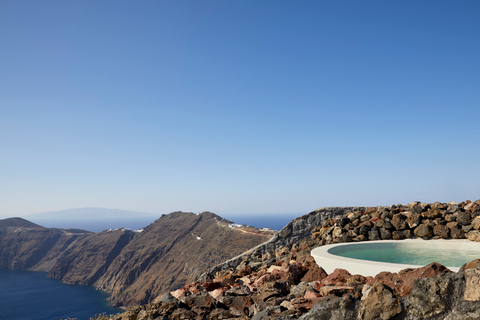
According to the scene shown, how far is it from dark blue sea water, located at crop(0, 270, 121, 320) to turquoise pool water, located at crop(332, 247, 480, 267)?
114 feet

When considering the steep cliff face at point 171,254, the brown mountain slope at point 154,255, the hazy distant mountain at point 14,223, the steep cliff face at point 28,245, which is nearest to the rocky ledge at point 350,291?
the brown mountain slope at point 154,255

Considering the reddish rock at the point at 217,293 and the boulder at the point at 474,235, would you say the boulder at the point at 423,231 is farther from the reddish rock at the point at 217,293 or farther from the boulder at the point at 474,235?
the reddish rock at the point at 217,293

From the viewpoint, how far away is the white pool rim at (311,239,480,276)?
17.5 feet

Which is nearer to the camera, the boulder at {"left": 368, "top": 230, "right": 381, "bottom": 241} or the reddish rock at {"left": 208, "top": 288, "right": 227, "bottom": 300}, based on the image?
the reddish rock at {"left": 208, "top": 288, "right": 227, "bottom": 300}

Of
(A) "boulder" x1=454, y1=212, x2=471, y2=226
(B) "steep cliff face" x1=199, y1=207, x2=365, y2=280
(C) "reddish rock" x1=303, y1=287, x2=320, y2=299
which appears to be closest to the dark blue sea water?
(B) "steep cliff face" x1=199, y1=207, x2=365, y2=280

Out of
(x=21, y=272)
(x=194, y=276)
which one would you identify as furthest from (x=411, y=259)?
(x=21, y=272)

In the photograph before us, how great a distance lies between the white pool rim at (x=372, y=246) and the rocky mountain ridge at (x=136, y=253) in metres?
25.0

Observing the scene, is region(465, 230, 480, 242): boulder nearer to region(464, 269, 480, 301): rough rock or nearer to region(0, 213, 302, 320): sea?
region(464, 269, 480, 301): rough rock

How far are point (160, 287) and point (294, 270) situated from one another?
35.4 m

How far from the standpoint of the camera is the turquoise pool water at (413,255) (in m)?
7.73

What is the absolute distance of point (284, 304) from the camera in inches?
161

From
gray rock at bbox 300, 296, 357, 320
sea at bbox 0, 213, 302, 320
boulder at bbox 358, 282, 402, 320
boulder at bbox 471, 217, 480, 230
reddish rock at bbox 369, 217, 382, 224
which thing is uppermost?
reddish rock at bbox 369, 217, 382, 224

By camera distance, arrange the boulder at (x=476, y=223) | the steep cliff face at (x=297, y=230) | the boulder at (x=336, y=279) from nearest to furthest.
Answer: the boulder at (x=336, y=279)
the boulder at (x=476, y=223)
the steep cliff face at (x=297, y=230)

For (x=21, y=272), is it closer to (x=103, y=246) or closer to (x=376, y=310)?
(x=103, y=246)
